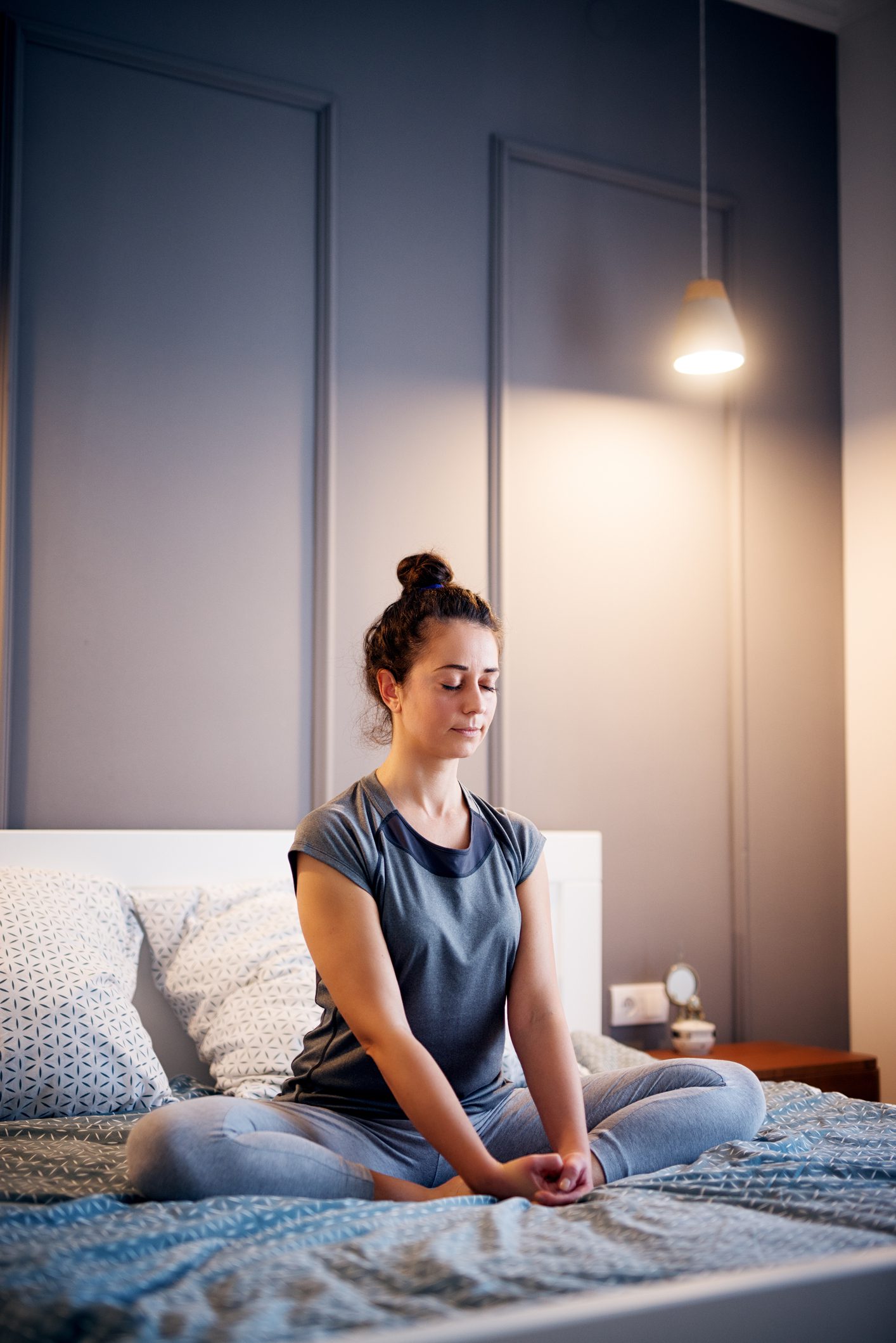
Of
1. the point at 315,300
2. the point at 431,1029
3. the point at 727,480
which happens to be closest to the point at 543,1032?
the point at 431,1029

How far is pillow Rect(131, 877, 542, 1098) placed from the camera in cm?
190

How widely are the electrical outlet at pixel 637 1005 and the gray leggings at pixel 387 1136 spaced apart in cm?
114

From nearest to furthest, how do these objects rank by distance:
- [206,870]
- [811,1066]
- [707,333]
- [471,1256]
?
[471,1256]
[206,870]
[811,1066]
[707,333]

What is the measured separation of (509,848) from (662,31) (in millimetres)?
2358

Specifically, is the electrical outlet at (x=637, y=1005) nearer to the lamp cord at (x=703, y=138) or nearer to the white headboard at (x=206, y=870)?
the white headboard at (x=206, y=870)

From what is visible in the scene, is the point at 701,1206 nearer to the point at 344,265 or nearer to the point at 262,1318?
the point at 262,1318

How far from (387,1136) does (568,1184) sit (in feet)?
0.85

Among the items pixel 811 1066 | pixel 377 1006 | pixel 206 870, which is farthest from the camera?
pixel 811 1066

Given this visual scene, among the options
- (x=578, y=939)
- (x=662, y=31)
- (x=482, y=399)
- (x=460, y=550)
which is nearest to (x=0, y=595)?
(x=460, y=550)

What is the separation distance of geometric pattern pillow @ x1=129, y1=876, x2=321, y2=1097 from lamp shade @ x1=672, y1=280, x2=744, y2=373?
4.81 ft

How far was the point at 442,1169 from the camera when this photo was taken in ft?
4.84

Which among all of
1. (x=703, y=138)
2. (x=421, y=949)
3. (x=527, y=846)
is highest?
(x=703, y=138)

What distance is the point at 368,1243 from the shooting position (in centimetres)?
109

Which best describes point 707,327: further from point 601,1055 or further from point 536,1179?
point 536,1179
